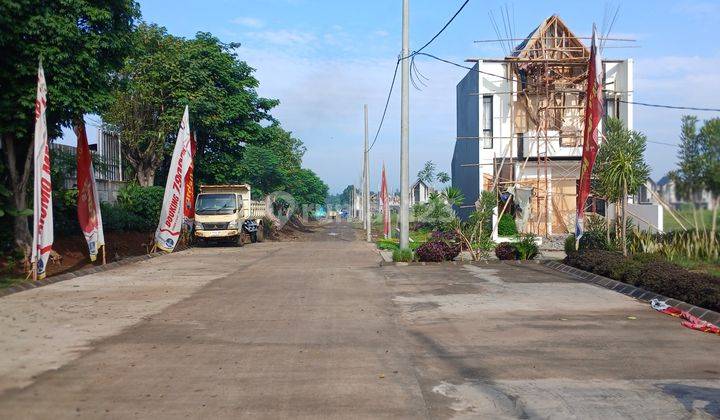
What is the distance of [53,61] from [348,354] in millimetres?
10865

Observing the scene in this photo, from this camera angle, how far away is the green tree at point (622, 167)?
1586 centimetres

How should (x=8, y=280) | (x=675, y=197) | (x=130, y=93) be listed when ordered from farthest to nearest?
(x=130, y=93)
(x=8, y=280)
(x=675, y=197)

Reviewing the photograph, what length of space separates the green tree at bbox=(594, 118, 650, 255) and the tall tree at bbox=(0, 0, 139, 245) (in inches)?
498

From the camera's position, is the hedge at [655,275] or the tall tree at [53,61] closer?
the hedge at [655,275]

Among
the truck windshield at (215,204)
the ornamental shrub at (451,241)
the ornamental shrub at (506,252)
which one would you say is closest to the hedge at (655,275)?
the ornamental shrub at (506,252)

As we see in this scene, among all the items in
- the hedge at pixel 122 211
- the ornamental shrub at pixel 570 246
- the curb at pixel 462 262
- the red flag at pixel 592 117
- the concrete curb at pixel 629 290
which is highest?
the red flag at pixel 592 117

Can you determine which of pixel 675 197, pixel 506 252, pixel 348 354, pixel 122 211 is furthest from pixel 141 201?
pixel 675 197

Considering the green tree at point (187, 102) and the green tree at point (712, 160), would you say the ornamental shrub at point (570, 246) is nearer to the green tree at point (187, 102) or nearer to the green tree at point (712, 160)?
the green tree at point (712, 160)

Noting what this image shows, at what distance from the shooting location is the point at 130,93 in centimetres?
2908

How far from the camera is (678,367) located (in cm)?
744

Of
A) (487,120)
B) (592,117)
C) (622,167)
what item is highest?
(487,120)

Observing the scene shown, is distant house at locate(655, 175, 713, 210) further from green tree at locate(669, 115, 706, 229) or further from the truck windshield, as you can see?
the truck windshield

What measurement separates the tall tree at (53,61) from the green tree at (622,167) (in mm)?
12642

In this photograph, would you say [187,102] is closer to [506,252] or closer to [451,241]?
[451,241]
